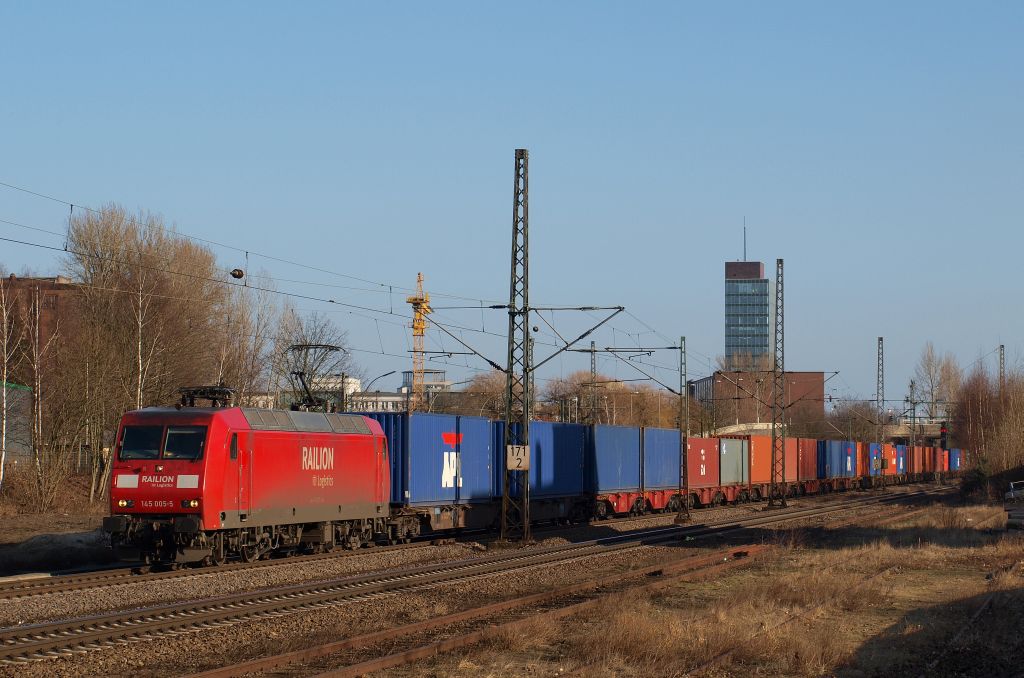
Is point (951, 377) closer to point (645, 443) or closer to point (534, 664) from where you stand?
point (645, 443)

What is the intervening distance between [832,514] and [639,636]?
3400 cm

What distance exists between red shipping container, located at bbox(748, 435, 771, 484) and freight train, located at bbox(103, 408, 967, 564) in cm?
1291

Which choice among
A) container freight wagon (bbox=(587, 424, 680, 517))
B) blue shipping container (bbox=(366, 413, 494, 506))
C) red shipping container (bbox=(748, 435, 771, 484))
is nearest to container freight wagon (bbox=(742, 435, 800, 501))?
red shipping container (bbox=(748, 435, 771, 484))

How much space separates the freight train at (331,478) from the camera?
2148cm

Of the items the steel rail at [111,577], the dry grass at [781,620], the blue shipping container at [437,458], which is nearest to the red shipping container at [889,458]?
the blue shipping container at [437,458]

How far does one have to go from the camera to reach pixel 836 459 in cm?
7094

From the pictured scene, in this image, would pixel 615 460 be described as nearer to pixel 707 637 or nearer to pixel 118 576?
pixel 118 576

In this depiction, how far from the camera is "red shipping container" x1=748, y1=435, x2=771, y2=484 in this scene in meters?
56.8

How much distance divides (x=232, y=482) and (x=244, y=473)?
1.64ft

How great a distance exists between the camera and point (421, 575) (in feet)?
71.4

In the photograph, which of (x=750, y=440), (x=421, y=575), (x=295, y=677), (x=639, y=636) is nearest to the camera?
(x=295, y=677)

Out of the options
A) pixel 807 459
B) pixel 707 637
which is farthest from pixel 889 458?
pixel 707 637

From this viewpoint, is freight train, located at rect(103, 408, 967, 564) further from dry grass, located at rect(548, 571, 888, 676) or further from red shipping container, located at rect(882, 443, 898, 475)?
red shipping container, located at rect(882, 443, 898, 475)

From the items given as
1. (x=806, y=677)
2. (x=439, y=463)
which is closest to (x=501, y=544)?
(x=439, y=463)
